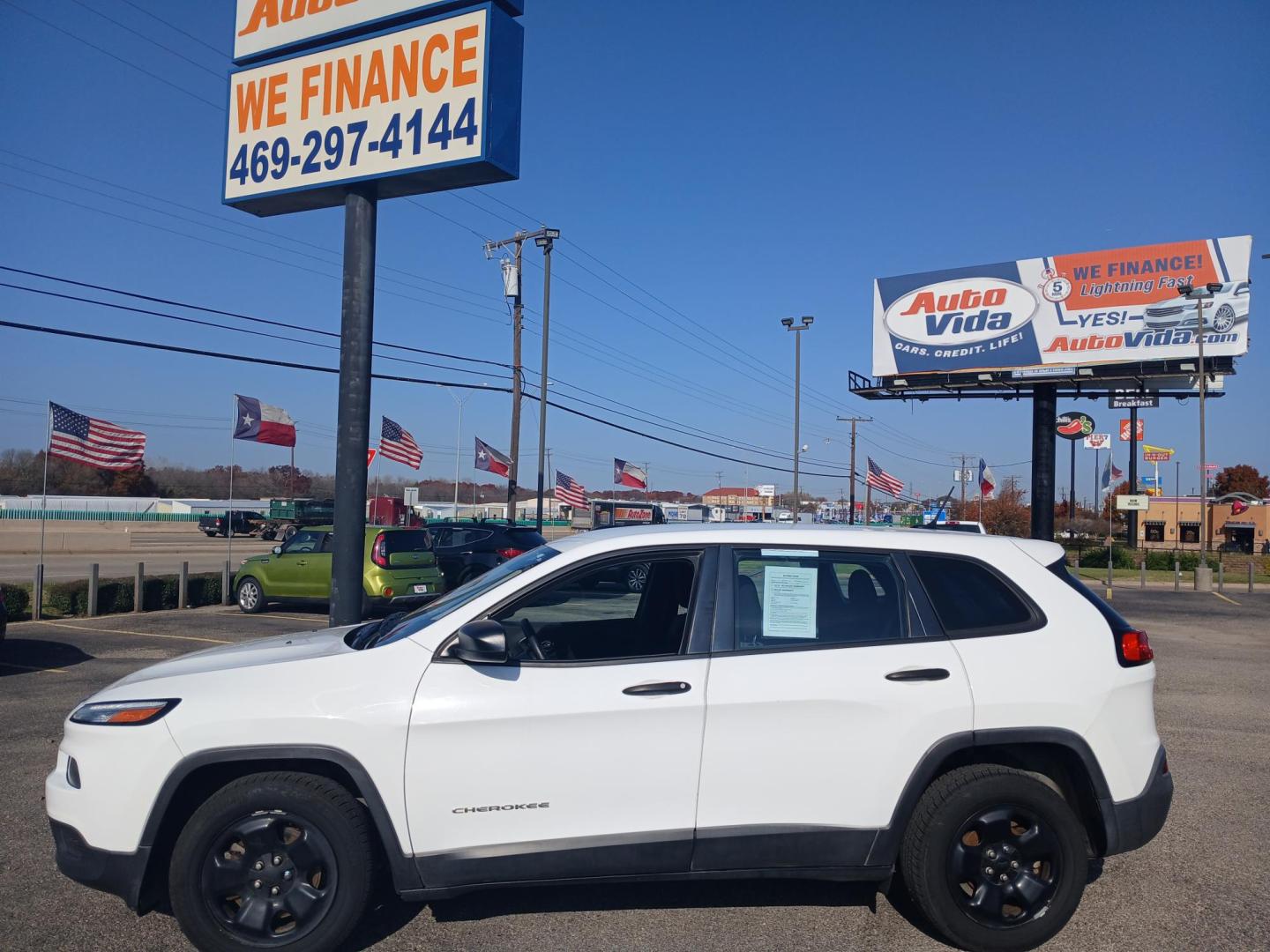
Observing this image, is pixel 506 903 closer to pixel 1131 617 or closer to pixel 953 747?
pixel 953 747

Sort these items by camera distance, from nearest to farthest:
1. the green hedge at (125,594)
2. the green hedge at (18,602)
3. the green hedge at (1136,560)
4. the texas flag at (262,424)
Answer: the green hedge at (18,602), the green hedge at (125,594), the texas flag at (262,424), the green hedge at (1136,560)

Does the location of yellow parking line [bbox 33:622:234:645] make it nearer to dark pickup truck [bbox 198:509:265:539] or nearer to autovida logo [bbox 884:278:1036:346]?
autovida logo [bbox 884:278:1036:346]

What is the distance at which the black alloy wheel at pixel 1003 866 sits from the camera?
401 cm

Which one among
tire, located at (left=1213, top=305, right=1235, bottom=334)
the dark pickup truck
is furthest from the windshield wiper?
the dark pickup truck

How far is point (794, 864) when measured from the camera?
12.9 ft

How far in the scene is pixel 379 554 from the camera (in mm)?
15016

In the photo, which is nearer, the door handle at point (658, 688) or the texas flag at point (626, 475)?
the door handle at point (658, 688)

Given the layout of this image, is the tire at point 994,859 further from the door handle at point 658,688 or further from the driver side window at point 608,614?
the driver side window at point 608,614

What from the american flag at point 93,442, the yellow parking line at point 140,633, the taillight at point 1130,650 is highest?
the american flag at point 93,442

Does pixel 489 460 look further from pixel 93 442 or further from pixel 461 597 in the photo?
pixel 461 597

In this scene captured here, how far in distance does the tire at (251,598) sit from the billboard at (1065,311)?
3102 cm

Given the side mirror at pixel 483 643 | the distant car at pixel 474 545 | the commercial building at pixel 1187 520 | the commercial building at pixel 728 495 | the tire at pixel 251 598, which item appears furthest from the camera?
the commercial building at pixel 728 495

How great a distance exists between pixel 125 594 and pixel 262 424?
8672 mm

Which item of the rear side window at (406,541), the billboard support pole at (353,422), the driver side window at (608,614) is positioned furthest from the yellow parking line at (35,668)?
the driver side window at (608,614)
